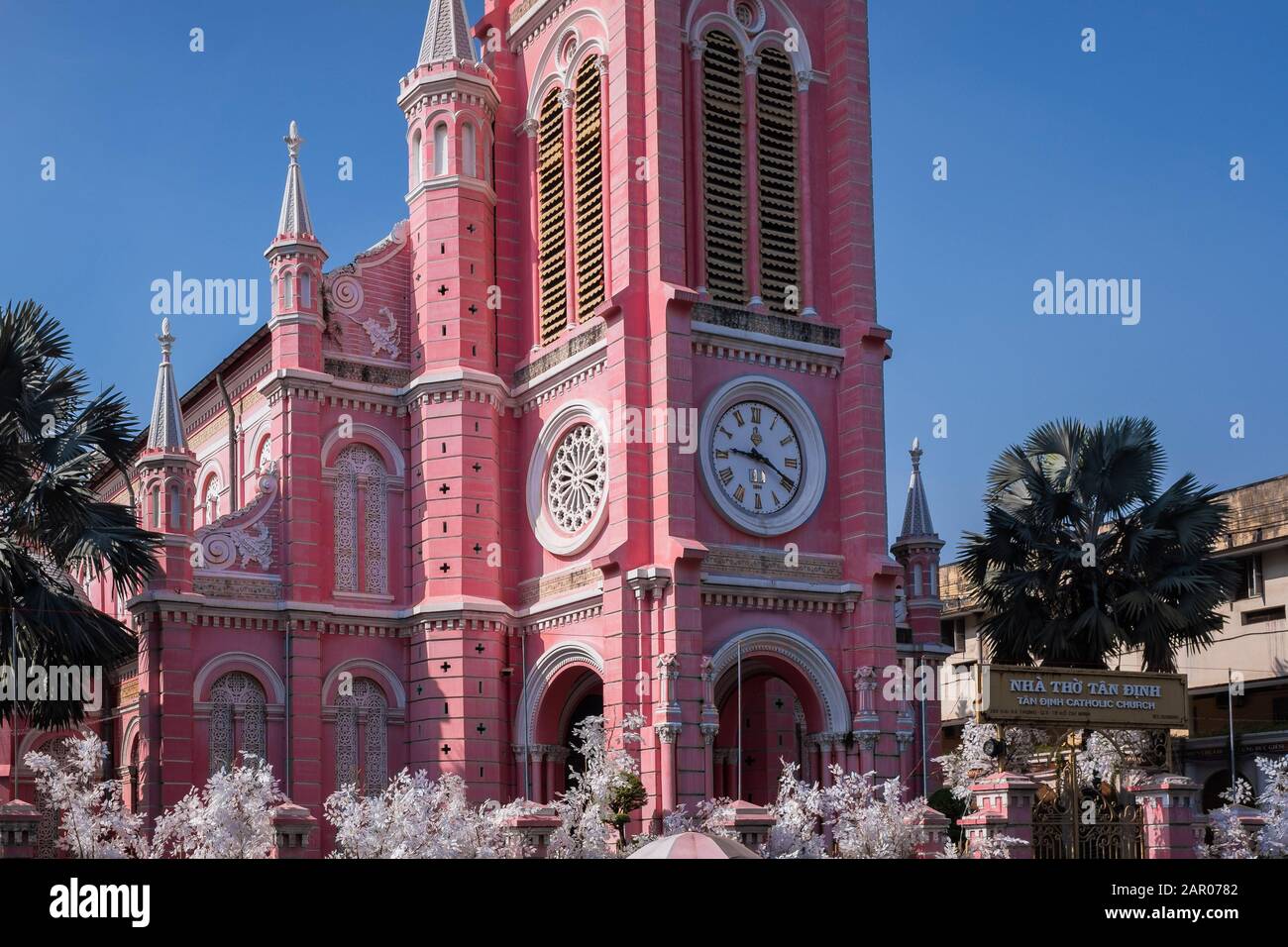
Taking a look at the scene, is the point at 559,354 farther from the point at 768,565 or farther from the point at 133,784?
the point at 133,784

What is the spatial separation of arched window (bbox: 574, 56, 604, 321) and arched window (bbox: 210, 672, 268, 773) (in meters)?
12.1

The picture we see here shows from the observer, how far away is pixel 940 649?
52.0 m

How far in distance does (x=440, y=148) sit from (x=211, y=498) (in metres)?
14.9

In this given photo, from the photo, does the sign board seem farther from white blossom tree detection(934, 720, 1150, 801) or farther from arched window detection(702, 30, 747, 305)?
arched window detection(702, 30, 747, 305)

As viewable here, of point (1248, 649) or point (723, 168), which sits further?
point (1248, 649)

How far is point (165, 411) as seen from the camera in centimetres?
4159

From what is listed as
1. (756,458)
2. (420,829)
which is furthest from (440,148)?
(420,829)

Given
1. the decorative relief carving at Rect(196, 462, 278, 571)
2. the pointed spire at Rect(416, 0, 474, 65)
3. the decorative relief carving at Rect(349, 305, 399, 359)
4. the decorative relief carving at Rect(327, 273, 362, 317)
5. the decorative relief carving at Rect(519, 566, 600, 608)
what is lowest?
the decorative relief carving at Rect(519, 566, 600, 608)

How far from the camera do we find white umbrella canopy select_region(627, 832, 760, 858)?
25.6 metres

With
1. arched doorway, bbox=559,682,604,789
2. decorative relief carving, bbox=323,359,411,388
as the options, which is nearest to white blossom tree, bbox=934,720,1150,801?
arched doorway, bbox=559,682,604,789

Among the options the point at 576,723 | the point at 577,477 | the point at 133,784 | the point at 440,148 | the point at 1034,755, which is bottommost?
the point at 133,784
